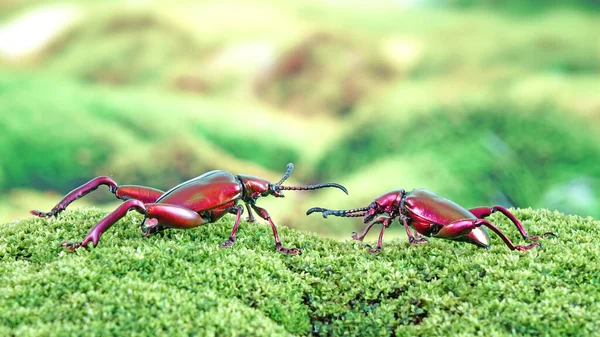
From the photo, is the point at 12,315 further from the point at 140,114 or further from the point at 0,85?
the point at 0,85

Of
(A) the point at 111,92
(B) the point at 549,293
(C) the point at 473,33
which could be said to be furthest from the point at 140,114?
(B) the point at 549,293

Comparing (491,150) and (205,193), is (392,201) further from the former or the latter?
(491,150)

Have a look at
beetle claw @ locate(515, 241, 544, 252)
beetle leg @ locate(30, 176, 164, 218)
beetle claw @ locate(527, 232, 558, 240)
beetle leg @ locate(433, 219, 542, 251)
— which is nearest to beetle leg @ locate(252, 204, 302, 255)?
beetle leg @ locate(30, 176, 164, 218)

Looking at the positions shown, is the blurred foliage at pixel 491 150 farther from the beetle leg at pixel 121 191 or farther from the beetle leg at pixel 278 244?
the beetle leg at pixel 121 191

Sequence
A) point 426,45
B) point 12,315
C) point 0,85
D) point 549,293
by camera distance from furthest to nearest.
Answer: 1. point 426,45
2. point 0,85
3. point 549,293
4. point 12,315

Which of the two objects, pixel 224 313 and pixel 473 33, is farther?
pixel 473 33

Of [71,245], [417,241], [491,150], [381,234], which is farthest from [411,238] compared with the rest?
[491,150]

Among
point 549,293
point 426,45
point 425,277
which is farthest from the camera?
point 426,45
